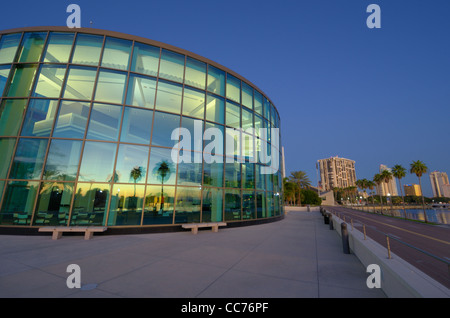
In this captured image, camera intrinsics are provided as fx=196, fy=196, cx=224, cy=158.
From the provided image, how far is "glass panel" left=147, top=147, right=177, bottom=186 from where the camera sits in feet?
39.6

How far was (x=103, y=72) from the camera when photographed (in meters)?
12.5

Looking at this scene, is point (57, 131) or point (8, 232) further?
point (57, 131)

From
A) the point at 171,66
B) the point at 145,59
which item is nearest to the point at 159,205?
the point at 171,66

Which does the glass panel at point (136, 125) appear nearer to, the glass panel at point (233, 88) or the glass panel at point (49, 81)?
the glass panel at point (49, 81)

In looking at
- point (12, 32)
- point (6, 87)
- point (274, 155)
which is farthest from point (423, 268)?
point (12, 32)

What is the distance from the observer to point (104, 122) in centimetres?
1181

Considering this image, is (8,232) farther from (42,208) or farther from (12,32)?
(12,32)

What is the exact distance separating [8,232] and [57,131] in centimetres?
565

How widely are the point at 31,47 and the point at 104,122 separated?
733cm

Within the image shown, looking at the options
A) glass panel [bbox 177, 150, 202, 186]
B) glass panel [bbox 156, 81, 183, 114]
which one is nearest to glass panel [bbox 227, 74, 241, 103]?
glass panel [bbox 156, 81, 183, 114]

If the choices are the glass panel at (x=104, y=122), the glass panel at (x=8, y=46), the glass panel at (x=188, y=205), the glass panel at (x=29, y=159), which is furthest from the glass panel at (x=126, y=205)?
the glass panel at (x=8, y=46)

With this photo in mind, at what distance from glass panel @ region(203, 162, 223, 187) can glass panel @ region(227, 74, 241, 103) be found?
6195mm

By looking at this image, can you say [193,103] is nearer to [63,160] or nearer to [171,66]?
[171,66]

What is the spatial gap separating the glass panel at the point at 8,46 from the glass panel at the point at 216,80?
12.7 metres
